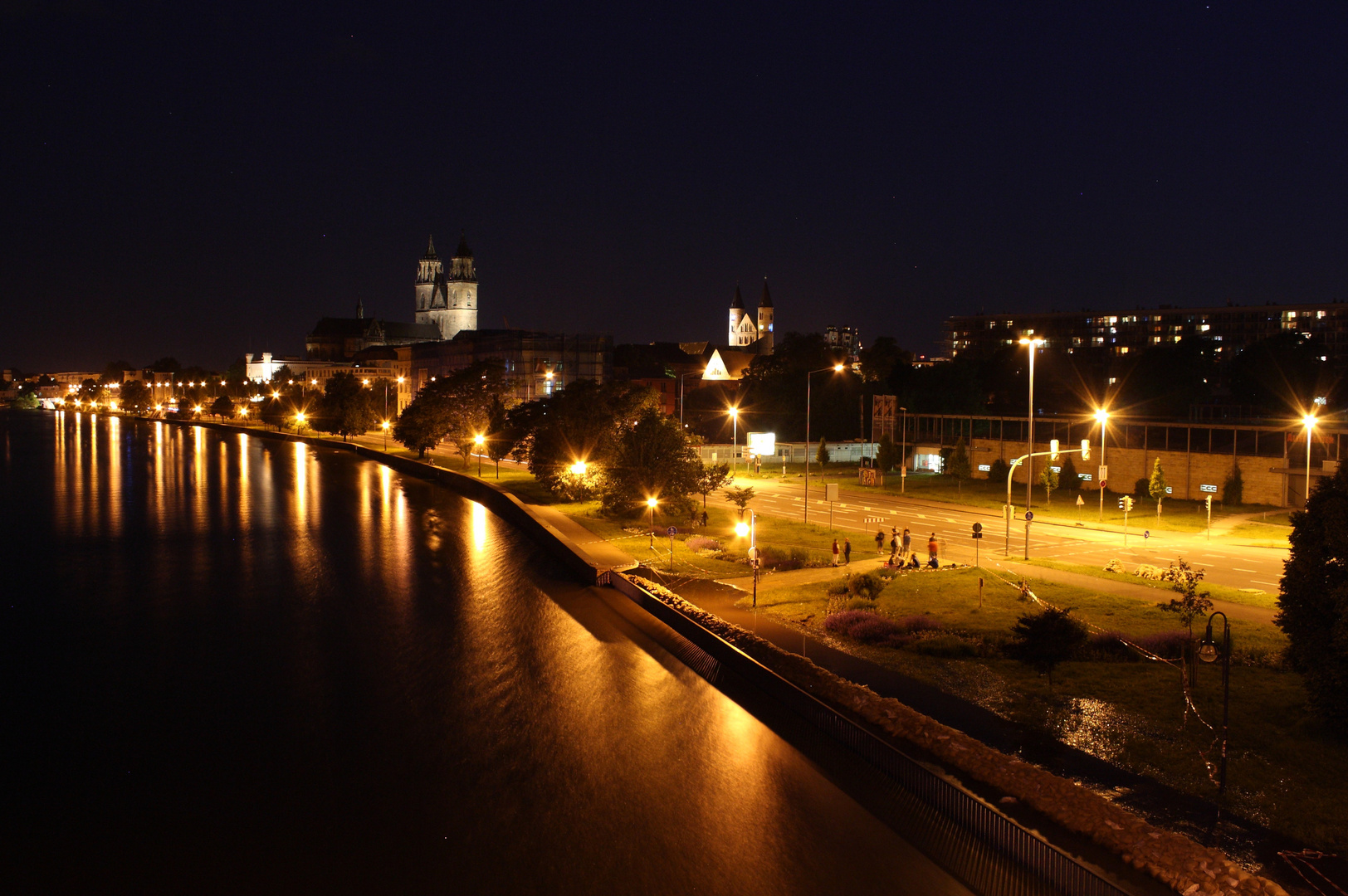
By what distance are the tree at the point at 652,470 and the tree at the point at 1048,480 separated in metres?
16.0

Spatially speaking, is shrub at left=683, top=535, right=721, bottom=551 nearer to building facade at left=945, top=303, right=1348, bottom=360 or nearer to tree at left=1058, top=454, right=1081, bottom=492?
tree at left=1058, top=454, right=1081, bottom=492

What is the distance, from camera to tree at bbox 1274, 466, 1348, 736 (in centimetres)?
1368

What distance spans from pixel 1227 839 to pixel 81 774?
17.5 meters

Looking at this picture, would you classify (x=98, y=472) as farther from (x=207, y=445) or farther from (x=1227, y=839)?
(x=1227, y=839)

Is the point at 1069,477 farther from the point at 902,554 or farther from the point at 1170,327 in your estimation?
the point at 1170,327

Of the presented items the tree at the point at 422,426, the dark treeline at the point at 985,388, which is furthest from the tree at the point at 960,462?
the tree at the point at 422,426

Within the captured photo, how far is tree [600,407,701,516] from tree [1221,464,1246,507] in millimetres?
23719

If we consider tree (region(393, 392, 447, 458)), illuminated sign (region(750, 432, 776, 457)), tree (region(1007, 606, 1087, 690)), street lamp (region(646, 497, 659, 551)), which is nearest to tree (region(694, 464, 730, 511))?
street lamp (region(646, 497, 659, 551))

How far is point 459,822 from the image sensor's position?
548 inches

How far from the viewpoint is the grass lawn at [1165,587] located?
22.5 metres

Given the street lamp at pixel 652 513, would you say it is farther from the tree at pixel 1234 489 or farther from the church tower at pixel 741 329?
the church tower at pixel 741 329

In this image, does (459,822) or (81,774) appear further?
(81,774)

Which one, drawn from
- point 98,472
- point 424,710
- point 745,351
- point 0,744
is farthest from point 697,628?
point 745,351

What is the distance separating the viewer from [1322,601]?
46.4 feet
